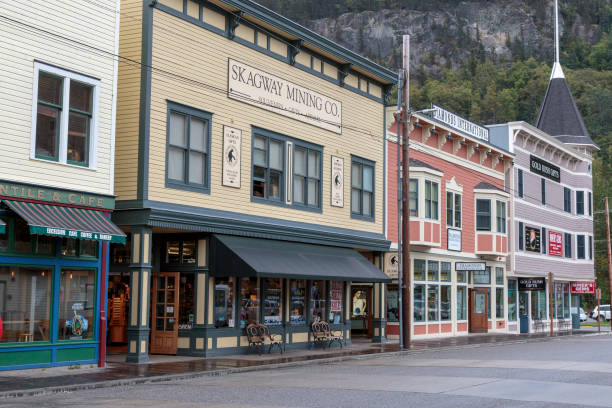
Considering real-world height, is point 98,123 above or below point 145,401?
above

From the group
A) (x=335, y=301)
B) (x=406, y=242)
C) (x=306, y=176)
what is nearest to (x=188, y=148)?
(x=306, y=176)

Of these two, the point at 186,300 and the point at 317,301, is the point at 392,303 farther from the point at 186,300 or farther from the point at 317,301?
the point at 186,300

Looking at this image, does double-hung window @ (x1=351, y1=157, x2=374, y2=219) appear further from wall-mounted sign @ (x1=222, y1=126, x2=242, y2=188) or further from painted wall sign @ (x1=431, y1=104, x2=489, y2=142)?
painted wall sign @ (x1=431, y1=104, x2=489, y2=142)

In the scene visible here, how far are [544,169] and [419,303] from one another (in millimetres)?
16287

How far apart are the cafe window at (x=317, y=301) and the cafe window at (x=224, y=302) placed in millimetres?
4157

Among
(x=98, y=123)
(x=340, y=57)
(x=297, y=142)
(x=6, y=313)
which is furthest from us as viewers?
(x=340, y=57)

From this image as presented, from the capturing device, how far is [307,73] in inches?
1001

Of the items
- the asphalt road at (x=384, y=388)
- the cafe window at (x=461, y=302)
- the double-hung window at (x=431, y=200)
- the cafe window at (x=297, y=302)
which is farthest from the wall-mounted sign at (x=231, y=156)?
the cafe window at (x=461, y=302)

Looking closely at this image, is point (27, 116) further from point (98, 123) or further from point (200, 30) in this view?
point (200, 30)

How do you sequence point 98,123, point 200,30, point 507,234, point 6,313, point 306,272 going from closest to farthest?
point 6,313
point 98,123
point 200,30
point 306,272
point 507,234

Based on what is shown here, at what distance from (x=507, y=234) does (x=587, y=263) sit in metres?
14.1

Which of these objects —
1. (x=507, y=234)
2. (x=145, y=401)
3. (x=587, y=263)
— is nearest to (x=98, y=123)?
(x=145, y=401)

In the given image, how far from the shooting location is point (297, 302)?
24984mm

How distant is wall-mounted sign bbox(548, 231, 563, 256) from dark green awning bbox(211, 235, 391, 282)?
21577mm
